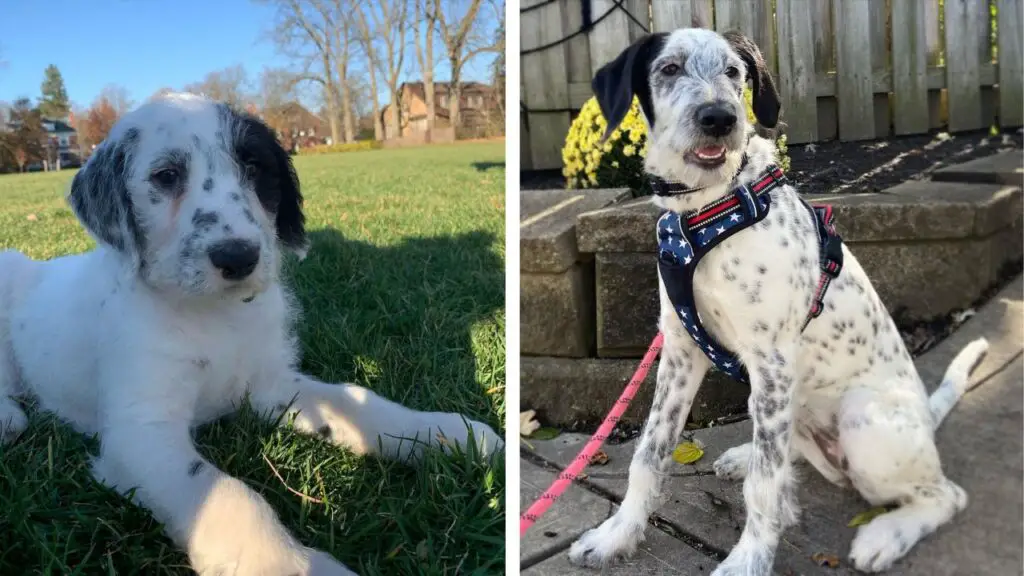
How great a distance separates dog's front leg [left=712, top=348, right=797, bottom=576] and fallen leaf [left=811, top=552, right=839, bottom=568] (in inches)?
3.0

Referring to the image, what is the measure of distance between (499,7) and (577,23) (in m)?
0.18

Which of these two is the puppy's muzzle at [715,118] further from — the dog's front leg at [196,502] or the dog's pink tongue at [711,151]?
the dog's front leg at [196,502]

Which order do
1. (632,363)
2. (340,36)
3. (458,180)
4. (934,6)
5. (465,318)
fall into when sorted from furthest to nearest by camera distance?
(465,318) < (458,180) < (632,363) < (340,36) < (934,6)

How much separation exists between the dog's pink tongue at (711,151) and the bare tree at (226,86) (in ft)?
2.94

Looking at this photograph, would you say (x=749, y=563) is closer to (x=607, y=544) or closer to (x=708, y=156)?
(x=607, y=544)

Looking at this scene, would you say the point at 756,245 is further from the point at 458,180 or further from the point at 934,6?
the point at 458,180

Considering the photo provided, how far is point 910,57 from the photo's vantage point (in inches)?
55.6

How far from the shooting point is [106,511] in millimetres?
1252

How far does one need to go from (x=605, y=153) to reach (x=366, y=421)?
0.84 metres

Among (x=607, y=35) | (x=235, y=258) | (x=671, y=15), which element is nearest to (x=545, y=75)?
(x=607, y=35)

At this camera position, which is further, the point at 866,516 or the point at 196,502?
the point at 866,516

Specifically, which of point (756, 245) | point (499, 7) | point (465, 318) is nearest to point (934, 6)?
point (756, 245)

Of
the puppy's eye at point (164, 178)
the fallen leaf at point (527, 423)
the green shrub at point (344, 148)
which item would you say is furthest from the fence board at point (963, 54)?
the puppy's eye at point (164, 178)

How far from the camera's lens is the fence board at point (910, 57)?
1404mm
